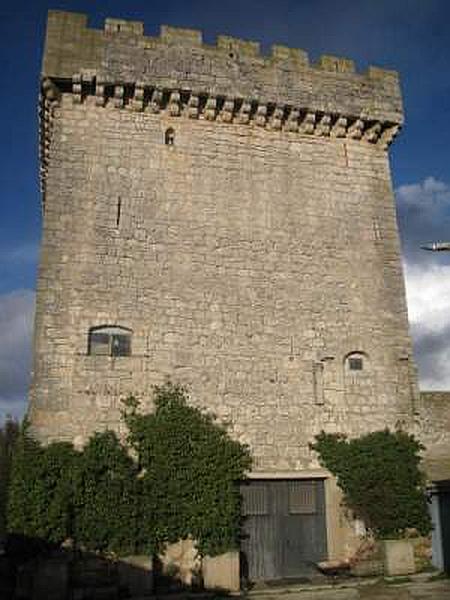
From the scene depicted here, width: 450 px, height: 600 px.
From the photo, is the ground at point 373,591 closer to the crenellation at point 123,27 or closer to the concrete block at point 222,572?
the concrete block at point 222,572

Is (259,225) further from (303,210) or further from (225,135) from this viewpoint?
(225,135)

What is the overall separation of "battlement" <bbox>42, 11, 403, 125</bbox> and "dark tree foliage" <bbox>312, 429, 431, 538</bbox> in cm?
680

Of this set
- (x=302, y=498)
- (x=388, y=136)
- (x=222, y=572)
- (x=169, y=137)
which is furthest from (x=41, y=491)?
(x=388, y=136)

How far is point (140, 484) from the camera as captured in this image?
29.6 feet

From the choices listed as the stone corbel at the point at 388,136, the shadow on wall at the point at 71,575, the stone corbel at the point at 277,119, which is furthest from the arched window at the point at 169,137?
the shadow on wall at the point at 71,575

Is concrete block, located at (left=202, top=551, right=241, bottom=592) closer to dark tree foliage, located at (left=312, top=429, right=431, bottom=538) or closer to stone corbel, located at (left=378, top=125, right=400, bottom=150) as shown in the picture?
dark tree foliage, located at (left=312, top=429, right=431, bottom=538)

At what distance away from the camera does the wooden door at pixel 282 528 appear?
31.7 ft

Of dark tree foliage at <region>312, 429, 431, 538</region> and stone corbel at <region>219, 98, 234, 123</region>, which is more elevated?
stone corbel at <region>219, 98, 234, 123</region>

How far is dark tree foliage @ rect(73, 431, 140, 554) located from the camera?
8.56 meters

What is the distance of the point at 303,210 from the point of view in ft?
38.2

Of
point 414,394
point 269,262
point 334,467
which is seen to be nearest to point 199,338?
point 269,262

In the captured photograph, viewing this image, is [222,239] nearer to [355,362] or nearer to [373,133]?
[355,362]

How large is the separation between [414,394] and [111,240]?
250 inches

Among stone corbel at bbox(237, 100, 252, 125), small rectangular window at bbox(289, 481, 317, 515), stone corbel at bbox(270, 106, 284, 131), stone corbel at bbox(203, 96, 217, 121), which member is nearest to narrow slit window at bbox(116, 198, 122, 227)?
stone corbel at bbox(203, 96, 217, 121)
